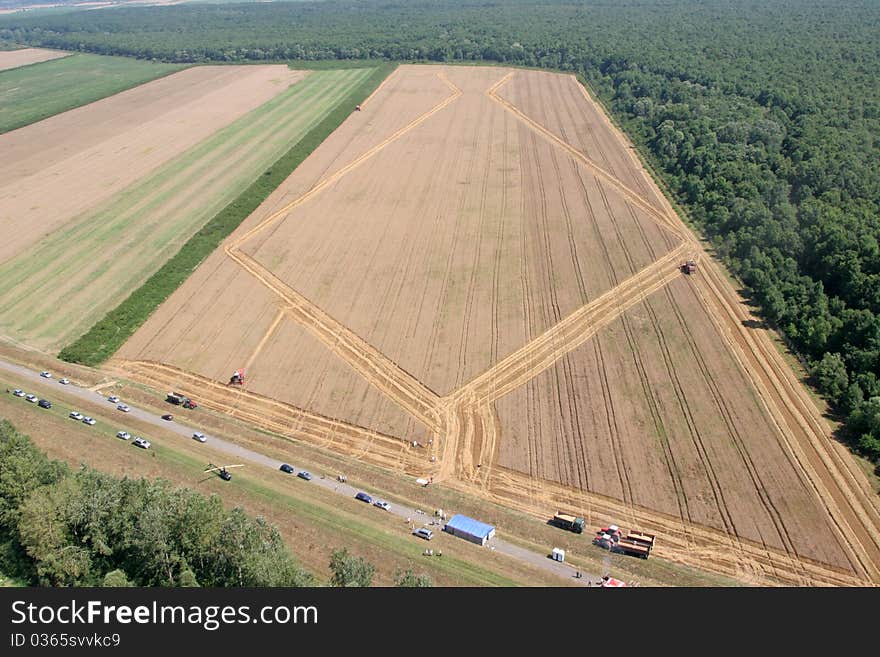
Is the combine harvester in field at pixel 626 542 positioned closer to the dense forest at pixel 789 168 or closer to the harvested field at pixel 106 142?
the dense forest at pixel 789 168

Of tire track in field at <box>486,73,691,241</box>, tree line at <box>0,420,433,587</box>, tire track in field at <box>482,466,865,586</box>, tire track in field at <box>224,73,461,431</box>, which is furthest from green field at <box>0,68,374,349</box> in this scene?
tire track in field at <box>482,466,865,586</box>

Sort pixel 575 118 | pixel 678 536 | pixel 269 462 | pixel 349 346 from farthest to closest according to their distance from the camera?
1. pixel 575 118
2. pixel 349 346
3. pixel 269 462
4. pixel 678 536

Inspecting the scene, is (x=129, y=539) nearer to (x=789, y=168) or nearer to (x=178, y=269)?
(x=178, y=269)

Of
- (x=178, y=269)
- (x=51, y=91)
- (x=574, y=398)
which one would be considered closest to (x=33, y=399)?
(x=178, y=269)

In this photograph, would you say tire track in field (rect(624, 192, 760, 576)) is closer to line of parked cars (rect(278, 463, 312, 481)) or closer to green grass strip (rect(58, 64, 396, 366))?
line of parked cars (rect(278, 463, 312, 481))

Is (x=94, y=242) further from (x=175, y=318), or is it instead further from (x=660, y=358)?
(x=660, y=358)

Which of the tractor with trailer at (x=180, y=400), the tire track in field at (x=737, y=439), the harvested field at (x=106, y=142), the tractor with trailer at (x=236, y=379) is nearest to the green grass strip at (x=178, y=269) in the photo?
the tractor with trailer at (x=180, y=400)

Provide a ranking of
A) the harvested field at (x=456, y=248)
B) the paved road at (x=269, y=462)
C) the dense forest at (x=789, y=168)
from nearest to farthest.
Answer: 1. the paved road at (x=269, y=462)
2. the dense forest at (x=789, y=168)
3. the harvested field at (x=456, y=248)

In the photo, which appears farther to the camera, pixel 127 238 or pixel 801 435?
pixel 127 238
